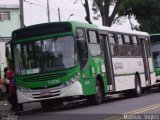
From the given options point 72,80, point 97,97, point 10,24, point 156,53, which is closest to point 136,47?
point 156,53

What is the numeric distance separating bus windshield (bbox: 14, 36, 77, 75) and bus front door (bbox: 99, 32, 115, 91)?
337 centimetres

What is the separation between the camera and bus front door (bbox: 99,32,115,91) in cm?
2395

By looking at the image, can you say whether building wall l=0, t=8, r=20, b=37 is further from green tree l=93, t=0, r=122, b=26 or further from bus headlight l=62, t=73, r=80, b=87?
bus headlight l=62, t=73, r=80, b=87

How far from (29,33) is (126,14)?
31.3m

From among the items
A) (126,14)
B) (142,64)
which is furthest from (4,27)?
(142,64)

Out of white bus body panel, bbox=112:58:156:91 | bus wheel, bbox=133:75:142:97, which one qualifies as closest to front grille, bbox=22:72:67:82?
white bus body panel, bbox=112:58:156:91

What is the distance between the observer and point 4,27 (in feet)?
234

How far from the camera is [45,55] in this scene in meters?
20.9

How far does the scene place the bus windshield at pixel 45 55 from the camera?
20.7 meters

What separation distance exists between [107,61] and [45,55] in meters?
4.05

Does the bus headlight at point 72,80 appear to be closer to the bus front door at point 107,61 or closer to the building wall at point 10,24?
the bus front door at point 107,61

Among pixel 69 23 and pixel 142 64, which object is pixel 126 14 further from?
pixel 69 23

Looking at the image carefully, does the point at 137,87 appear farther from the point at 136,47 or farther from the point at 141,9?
the point at 141,9

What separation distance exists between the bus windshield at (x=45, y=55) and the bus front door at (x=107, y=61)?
→ 11.1 ft
